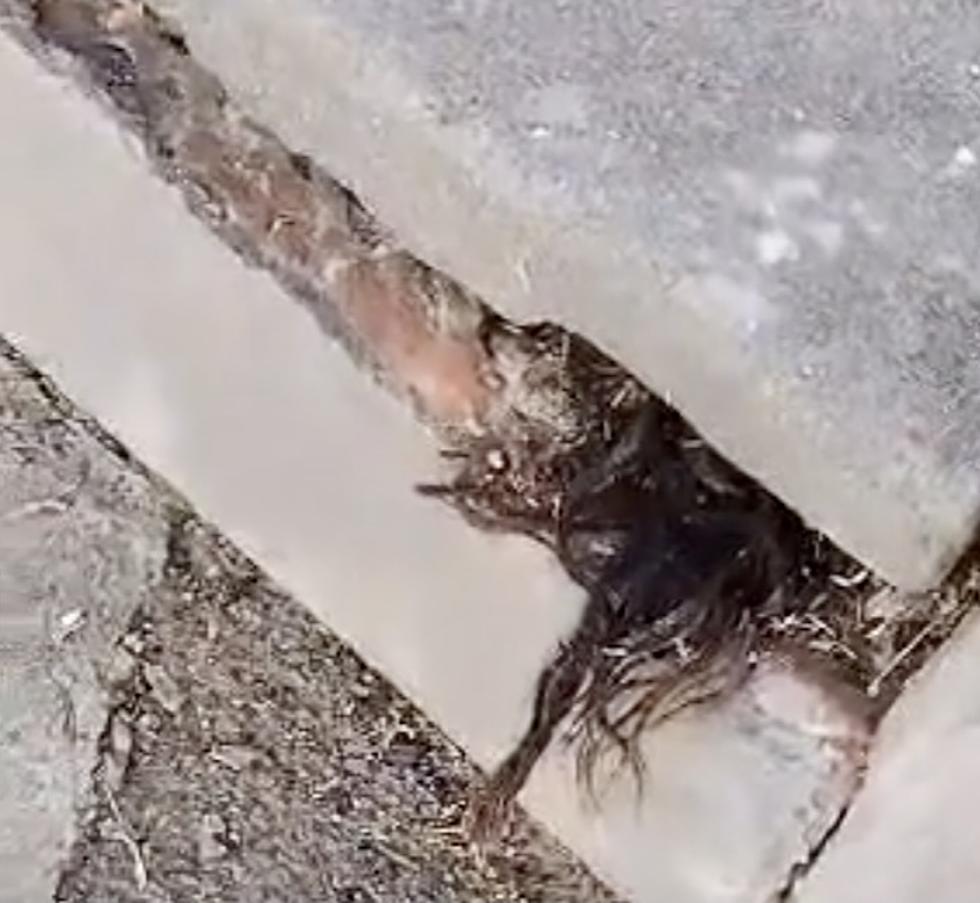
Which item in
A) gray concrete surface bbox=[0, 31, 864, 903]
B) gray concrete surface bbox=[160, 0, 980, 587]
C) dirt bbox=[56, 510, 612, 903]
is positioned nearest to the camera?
gray concrete surface bbox=[160, 0, 980, 587]

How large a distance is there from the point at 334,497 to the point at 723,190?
0.36 metres

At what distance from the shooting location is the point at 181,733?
5.89ft

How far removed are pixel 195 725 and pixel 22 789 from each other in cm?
11

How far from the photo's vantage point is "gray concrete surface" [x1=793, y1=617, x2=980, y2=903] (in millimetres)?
1397

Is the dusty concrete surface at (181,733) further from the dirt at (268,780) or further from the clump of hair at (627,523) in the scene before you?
the clump of hair at (627,523)

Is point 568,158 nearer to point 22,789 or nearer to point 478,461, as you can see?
point 478,461

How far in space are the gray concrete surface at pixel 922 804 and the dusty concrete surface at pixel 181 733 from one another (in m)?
0.30

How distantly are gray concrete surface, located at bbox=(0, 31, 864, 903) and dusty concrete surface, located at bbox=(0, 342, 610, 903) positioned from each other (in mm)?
58

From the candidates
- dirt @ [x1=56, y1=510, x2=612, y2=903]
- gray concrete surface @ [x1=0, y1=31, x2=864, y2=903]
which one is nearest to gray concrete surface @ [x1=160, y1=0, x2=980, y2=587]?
gray concrete surface @ [x1=0, y1=31, x2=864, y2=903]

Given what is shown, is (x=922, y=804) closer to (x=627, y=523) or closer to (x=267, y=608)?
(x=627, y=523)

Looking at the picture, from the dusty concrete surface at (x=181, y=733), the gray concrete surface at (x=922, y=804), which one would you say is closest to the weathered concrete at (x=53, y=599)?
the dusty concrete surface at (x=181, y=733)

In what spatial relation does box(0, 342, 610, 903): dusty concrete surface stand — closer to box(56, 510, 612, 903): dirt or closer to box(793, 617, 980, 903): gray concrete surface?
box(56, 510, 612, 903): dirt

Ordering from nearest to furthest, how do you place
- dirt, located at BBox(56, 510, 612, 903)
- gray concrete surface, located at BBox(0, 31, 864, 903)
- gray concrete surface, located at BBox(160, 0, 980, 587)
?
gray concrete surface, located at BBox(160, 0, 980, 587), gray concrete surface, located at BBox(0, 31, 864, 903), dirt, located at BBox(56, 510, 612, 903)

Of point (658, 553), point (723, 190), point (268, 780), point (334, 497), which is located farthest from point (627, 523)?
point (268, 780)
